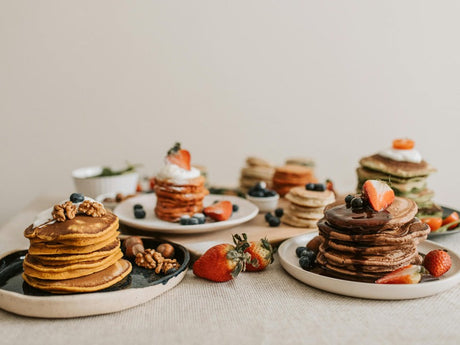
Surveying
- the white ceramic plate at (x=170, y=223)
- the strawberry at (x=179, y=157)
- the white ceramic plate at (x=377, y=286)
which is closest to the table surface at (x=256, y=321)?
the white ceramic plate at (x=377, y=286)

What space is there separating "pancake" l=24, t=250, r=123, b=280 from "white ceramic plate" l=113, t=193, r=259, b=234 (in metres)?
0.67

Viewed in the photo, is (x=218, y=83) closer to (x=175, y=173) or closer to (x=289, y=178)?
(x=289, y=178)

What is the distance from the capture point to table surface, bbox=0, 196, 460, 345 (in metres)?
1.58

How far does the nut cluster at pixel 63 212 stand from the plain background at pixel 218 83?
10.4ft

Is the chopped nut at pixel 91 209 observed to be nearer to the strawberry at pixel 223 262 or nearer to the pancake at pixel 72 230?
the pancake at pixel 72 230

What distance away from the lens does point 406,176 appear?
266cm

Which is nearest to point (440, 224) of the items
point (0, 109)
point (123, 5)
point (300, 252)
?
point (300, 252)

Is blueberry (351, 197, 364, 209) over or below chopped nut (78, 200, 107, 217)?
over

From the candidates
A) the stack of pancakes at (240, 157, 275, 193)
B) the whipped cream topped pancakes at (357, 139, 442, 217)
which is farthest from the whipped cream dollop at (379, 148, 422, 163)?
the stack of pancakes at (240, 157, 275, 193)

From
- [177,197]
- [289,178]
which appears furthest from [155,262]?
[289,178]

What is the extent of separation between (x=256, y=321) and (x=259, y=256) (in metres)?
0.46

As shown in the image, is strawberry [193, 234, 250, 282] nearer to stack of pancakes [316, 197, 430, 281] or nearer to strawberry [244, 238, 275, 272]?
strawberry [244, 238, 275, 272]

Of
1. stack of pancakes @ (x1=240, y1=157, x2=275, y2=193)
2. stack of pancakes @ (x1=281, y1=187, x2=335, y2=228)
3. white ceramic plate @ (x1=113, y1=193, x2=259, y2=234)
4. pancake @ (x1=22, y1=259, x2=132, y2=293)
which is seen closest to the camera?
pancake @ (x1=22, y1=259, x2=132, y2=293)

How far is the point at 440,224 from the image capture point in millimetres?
2650
